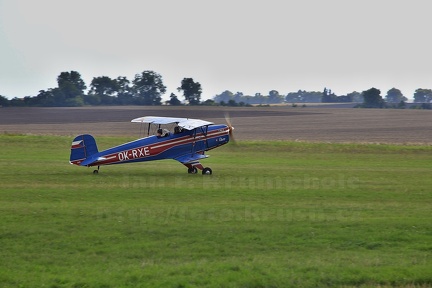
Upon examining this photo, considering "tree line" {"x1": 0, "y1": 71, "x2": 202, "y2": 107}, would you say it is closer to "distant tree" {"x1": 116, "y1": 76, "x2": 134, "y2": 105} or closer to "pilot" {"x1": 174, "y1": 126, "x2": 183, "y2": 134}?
"distant tree" {"x1": 116, "y1": 76, "x2": 134, "y2": 105}

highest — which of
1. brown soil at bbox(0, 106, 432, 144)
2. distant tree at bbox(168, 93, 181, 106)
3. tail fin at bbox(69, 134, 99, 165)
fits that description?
tail fin at bbox(69, 134, 99, 165)

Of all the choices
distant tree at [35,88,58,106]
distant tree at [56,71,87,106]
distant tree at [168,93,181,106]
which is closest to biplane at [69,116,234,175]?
distant tree at [168,93,181,106]

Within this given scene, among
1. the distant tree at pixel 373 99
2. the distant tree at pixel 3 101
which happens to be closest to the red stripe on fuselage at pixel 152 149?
the distant tree at pixel 3 101

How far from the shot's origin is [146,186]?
22.1 metres

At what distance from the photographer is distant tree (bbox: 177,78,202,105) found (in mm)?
117125

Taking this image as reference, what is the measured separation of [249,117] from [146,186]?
70468mm

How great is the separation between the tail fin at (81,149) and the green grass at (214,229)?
61 cm

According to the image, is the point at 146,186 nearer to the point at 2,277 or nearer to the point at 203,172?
the point at 203,172

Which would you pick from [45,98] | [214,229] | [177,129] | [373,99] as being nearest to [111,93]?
Answer: [45,98]

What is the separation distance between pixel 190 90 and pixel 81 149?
3657 inches

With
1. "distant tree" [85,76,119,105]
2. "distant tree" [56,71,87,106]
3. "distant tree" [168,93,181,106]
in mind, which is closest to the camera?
"distant tree" [168,93,181,106]

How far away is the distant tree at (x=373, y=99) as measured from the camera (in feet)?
479

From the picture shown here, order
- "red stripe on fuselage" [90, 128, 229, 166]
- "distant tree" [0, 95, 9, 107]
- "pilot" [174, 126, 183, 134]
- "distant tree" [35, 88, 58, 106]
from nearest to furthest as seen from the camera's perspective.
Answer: "red stripe on fuselage" [90, 128, 229, 166], "pilot" [174, 126, 183, 134], "distant tree" [0, 95, 9, 107], "distant tree" [35, 88, 58, 106]

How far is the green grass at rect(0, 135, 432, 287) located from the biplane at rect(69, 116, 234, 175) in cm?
70
